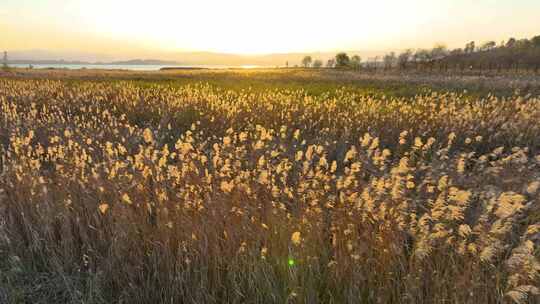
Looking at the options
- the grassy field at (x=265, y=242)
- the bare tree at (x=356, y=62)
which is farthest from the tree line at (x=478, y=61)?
the grassy field at (x=265, y=242)

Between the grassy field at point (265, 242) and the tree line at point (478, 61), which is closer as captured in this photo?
the grassy field at point (265, 242)

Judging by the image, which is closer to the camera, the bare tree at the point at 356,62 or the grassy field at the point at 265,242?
the grassy field at the point at 265,242

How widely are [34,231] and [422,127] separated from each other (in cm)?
636

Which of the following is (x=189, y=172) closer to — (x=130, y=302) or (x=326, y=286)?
(x=130, y=302)

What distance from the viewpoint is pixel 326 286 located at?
2373 millimetres

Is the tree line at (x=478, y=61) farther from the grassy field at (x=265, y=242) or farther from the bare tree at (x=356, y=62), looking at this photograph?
the grassy field at (x=265, y=242)

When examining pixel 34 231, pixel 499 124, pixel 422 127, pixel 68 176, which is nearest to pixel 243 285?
pixel 34 231

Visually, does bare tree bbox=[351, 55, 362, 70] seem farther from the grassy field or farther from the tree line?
the grassy field

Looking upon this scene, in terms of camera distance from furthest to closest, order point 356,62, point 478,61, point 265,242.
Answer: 1. point 356,62
2. point 478,61
3. point 265,242

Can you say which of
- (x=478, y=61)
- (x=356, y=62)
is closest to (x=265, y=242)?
(x=478, y=61)

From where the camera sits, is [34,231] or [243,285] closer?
[243,285]

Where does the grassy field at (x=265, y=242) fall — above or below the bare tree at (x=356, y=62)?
below

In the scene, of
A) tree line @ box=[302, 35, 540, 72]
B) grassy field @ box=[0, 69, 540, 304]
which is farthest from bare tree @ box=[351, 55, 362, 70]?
grassy field @ box=[0, 69, 540, 304]

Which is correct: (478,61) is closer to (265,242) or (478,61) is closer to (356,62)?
(356,62)
